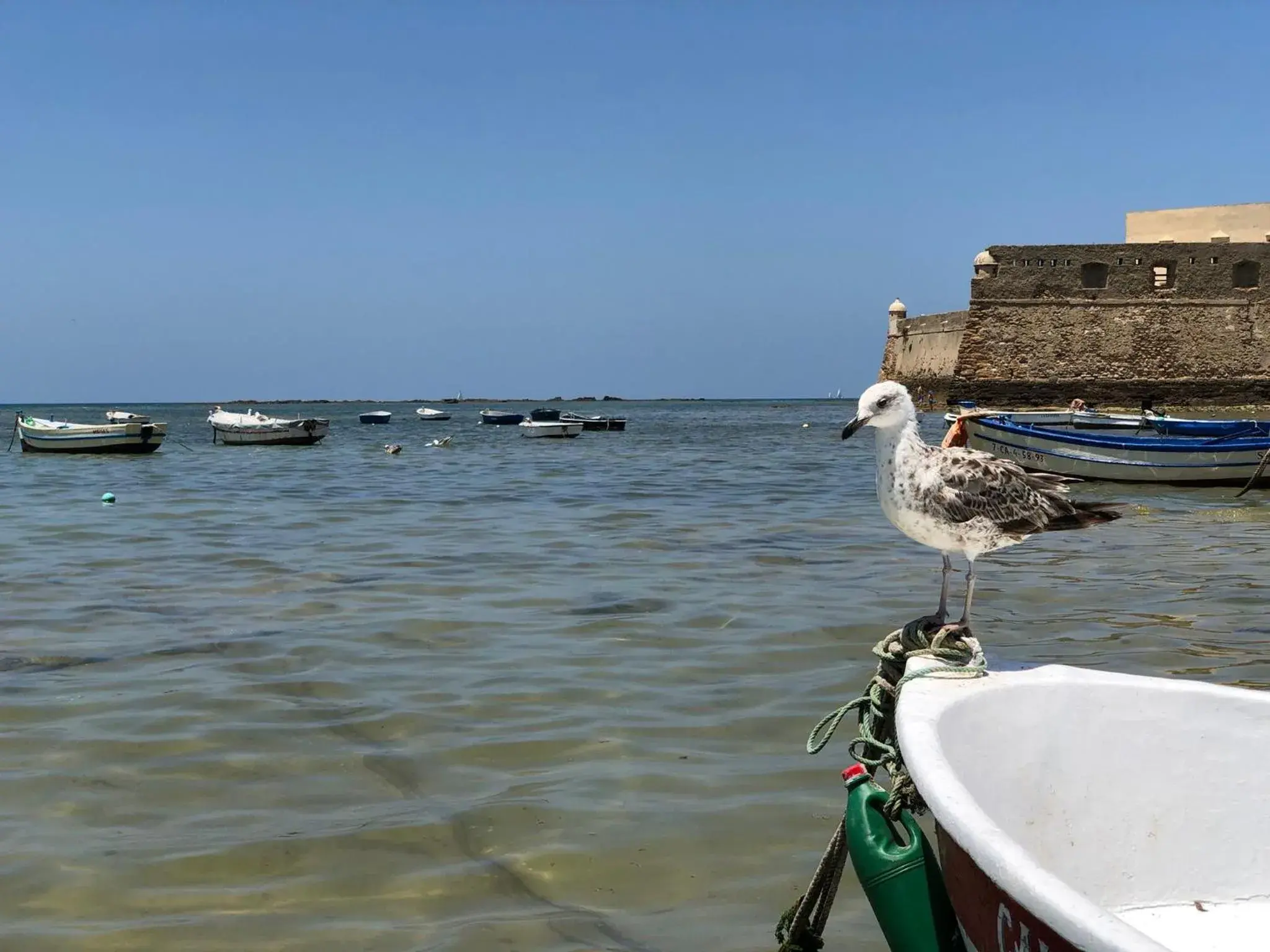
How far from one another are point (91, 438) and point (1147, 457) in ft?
88.0

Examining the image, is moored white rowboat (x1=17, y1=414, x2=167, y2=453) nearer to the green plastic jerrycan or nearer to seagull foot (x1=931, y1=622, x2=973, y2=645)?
seagull foot (x1=931, y1=622, x2=973, y2=645)

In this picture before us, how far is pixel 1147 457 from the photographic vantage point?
19469mm

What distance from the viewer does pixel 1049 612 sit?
8.63m

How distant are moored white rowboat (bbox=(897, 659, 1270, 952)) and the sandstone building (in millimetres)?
45853

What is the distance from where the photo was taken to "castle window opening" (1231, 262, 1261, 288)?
152ft

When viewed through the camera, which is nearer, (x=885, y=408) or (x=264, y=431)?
(x=885, y=408)

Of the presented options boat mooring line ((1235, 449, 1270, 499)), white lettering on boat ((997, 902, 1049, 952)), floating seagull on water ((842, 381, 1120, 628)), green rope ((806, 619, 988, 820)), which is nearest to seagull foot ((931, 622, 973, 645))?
green rope ((806, 619, 988, 820))

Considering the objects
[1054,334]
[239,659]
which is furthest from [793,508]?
[1054,334]

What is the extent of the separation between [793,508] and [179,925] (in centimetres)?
1360

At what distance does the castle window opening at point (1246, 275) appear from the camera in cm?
4641

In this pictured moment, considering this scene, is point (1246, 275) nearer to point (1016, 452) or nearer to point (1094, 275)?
point (1094, 275)

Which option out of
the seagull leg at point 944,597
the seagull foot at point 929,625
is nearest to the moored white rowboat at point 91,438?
the seagull leg at point 944,597

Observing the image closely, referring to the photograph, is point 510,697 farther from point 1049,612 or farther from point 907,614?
point 1049,612

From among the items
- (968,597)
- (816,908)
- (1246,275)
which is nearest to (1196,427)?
(968,597)
